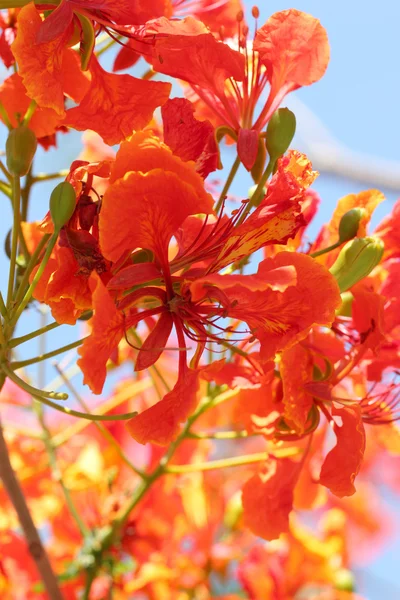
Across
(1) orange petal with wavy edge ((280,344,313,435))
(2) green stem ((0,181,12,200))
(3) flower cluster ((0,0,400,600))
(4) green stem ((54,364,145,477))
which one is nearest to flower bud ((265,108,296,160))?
(3) flower cluster ((0,0,400,600))

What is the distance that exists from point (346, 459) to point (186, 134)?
0.42 meters

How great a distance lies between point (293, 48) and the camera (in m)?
1.01

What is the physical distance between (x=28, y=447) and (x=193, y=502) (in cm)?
42

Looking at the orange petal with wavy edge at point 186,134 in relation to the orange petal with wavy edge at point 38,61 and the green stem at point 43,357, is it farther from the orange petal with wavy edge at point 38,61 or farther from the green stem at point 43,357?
the green stem at point 43,357

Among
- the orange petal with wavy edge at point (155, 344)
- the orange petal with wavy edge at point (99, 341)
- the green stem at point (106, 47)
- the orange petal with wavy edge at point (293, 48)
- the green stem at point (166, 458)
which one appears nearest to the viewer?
the orange petal with wavy edge at point (99, 341)

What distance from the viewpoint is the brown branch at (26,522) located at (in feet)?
3.38

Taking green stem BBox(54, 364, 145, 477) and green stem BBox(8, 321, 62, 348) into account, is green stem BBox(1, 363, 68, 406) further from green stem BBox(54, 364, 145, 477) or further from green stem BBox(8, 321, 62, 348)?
green stem BBox(54, 364, 145, 477)

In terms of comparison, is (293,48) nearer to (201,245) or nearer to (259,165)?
(259,165)

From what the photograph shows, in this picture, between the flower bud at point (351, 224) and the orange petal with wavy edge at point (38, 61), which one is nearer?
the orange petal with wavy edge at point (38, 61)

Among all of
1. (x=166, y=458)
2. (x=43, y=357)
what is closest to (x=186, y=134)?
(x=43, y=357)

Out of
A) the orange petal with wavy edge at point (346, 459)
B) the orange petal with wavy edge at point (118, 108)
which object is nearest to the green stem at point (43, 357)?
the orange petal with wavy edge at point (118, 108)

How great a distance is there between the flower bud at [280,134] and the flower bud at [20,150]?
274mm

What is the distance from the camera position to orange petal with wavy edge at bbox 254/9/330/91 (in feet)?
3.24

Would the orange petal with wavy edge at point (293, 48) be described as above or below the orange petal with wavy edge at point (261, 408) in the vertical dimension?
above
